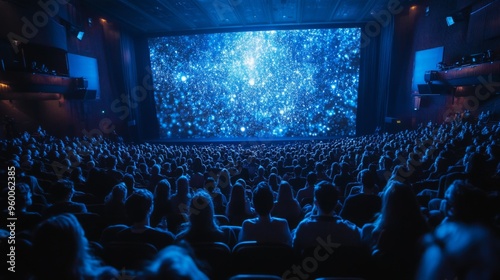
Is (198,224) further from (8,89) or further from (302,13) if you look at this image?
(302,13)

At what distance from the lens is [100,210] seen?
396 centimetres

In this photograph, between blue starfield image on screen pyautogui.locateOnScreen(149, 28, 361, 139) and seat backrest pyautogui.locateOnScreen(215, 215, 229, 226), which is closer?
seat backrest pyautogui.locateOnScreen(215, 215, 229, 226)

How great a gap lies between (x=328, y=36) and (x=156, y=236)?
1687cm

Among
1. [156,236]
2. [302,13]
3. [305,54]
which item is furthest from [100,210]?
[305,54]

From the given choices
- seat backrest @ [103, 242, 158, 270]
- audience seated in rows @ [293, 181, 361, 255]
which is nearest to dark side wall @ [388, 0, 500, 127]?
audience seated in rows @ [293, 181, 361, 255]

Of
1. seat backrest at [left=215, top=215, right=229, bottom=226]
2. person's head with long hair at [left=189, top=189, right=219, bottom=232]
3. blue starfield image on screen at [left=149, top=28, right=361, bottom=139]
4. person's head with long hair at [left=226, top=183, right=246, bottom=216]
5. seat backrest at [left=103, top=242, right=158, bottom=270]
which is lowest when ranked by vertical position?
seat backrest at [left=215, top=215, right=229, bottom=226]

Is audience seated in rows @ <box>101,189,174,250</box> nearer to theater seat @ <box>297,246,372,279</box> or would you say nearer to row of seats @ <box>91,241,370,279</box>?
row of seats @ <box>91,241,370,279</box>

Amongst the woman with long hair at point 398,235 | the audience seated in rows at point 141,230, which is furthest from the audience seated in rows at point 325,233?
the audience seated in rows at point 141,230

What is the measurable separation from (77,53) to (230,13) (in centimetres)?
740

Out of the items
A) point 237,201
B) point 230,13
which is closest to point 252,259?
point 237,201

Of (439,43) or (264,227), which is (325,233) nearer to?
(264,227)

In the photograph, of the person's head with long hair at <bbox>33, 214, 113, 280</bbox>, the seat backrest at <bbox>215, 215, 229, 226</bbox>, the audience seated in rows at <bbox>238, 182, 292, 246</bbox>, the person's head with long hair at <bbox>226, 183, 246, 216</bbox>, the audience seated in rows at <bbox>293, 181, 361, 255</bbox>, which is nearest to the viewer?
the person's head with long hair at <bbox>33, 214, 113, 280</bbox>

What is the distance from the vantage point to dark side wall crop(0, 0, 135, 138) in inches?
433

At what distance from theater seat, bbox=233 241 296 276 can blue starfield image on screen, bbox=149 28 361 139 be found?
615 inches
